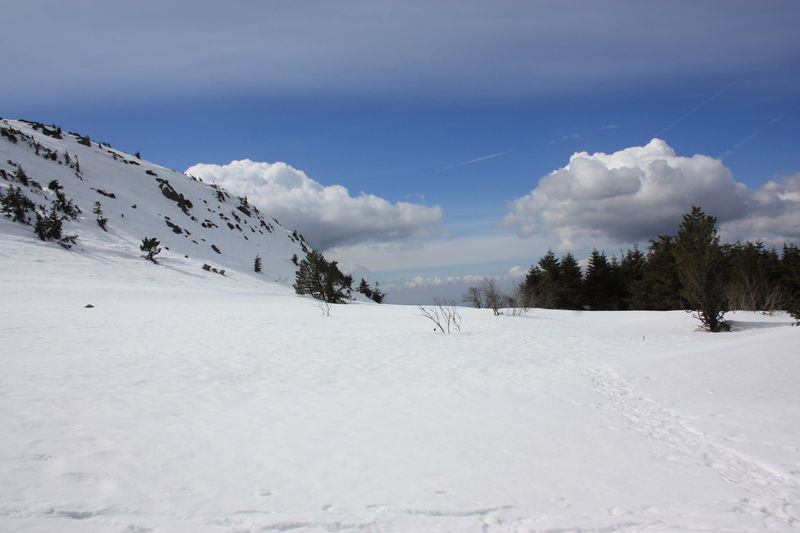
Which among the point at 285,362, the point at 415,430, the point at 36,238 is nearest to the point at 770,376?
the point at 415,430

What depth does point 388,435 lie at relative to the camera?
4.84 m

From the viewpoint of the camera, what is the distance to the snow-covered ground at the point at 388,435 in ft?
10.5

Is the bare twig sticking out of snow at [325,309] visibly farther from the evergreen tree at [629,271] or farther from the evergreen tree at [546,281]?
the evergreen tree at [629,271]

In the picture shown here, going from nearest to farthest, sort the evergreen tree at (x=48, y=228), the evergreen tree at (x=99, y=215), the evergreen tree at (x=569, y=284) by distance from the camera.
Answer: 1. the evergreen tree at (x=48, y=228)
2. the evergreen tree at (x=99, y=215)
3. the evergreen tree at (x=569, y=284)

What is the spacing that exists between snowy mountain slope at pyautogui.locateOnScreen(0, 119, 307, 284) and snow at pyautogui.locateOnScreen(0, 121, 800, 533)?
24.4 metres

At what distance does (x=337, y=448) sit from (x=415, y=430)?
3.48 ft

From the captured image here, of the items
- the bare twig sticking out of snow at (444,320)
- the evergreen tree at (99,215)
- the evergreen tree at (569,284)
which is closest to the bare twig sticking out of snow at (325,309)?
the bare twig sticking out of snow at (444,320)

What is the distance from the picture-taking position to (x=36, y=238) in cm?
2709

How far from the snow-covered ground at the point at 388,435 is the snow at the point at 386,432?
0.08 feet

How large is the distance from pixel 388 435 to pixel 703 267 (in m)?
14.9

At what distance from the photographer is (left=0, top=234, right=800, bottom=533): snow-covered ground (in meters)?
3.21

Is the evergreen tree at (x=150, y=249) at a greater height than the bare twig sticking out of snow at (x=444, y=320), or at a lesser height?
greater

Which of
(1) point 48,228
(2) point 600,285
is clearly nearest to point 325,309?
(1) point 48,228

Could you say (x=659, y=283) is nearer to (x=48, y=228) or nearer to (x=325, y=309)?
(x=325, y=309)
